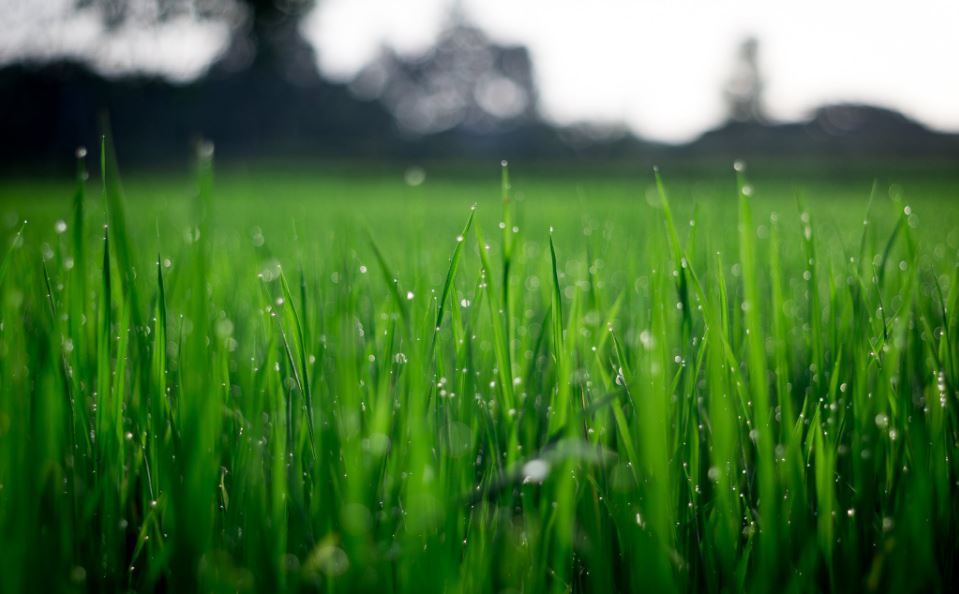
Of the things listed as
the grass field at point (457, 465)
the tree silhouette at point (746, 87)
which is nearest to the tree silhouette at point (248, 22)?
the grass field at point (457, 465)

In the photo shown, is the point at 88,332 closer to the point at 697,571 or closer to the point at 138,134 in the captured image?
the point at 697,571

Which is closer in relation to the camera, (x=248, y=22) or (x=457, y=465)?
(x=457, y=465)

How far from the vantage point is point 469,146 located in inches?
772

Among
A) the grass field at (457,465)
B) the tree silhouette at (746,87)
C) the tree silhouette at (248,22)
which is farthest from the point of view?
→ the tree silhouette at (746,87)

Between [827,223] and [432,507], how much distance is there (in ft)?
11.7

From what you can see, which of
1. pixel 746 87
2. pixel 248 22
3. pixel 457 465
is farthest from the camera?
pixel 746 87

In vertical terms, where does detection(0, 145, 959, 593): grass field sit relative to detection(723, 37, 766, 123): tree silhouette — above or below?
below

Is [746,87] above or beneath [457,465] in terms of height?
above

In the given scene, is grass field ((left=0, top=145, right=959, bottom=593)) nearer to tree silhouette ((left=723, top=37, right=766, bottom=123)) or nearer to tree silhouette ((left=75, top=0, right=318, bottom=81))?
tree silhouette ((left=75, top=0, right=318, bottom=81))

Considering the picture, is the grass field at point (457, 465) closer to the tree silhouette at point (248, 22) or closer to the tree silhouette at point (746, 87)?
the tree silhouette at point (248, 22)

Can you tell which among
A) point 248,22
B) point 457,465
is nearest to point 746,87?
point 248,22

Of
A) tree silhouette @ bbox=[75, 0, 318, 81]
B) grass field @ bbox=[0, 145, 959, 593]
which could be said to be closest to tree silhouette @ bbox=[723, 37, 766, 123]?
tree silhouette @ bbox=[75, 0, 318, 81]

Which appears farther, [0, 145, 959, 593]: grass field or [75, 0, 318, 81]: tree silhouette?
[75, 0, 318, 81]: tree silhouette

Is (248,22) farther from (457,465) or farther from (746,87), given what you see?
(746,87)
